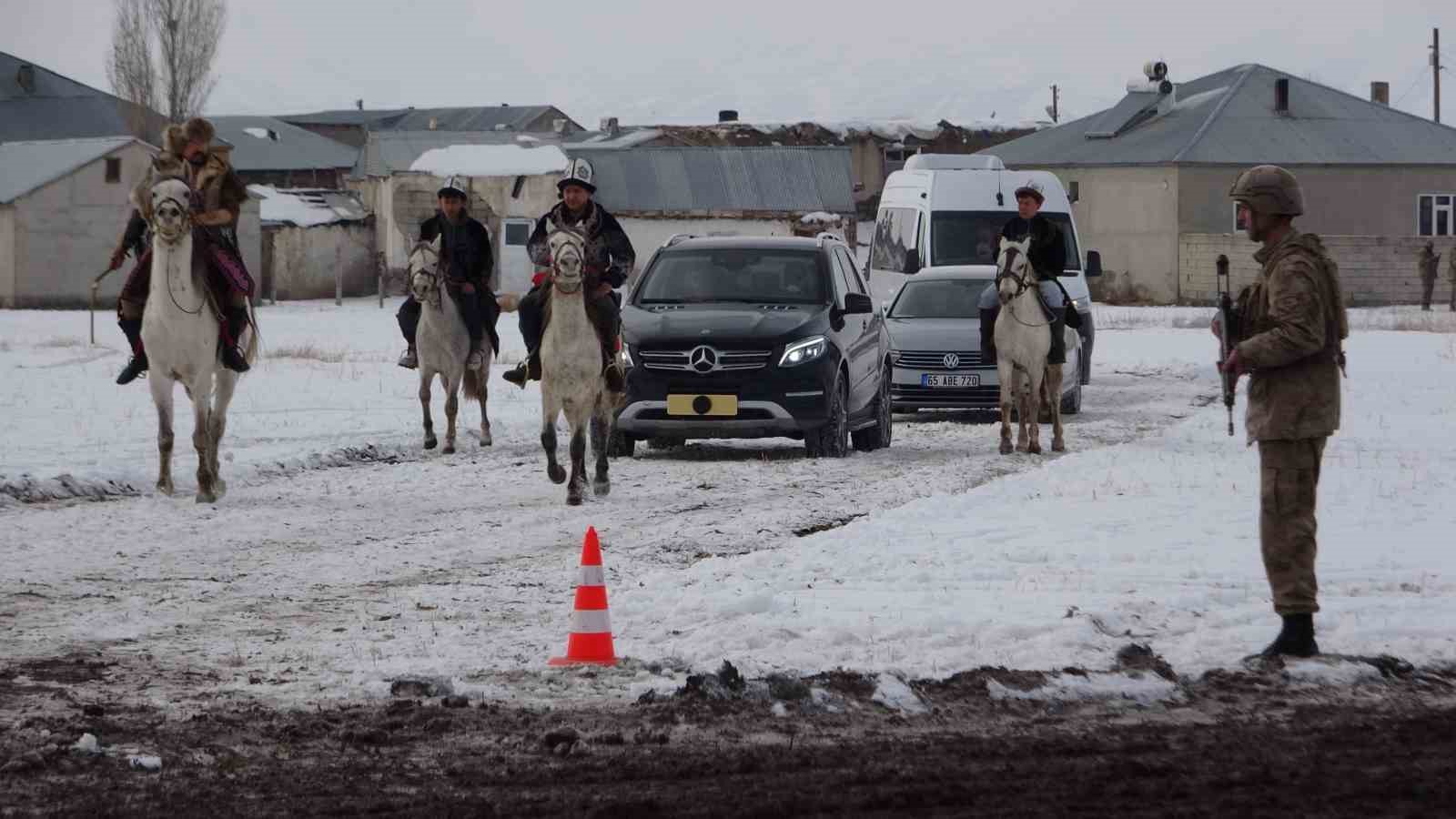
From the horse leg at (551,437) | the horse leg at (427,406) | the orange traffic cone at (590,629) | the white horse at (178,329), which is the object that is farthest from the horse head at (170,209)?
the orange traffic cone at (590,629)

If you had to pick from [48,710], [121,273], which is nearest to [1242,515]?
[48,710]

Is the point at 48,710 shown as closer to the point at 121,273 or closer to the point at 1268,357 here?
the point at 1268,357

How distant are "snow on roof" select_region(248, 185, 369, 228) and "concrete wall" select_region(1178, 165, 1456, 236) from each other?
26.8 meters

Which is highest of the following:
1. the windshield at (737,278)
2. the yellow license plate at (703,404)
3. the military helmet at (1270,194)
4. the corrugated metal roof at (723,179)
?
the corrugated metal roof at (723,179)

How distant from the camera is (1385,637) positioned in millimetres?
8945

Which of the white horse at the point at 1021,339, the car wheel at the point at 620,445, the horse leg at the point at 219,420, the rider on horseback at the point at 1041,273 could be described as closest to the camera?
the horse leg at the point at 219,420

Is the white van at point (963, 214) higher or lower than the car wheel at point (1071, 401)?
higher

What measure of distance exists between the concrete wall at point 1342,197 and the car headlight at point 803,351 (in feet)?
164

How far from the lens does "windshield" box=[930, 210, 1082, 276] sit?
26.3m

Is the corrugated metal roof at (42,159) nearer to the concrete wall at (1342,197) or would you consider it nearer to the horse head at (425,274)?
the concrete wall at (1342,197)

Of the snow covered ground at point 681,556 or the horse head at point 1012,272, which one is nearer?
the snow covered ground at point 681,556

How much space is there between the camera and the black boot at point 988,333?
18.8 m

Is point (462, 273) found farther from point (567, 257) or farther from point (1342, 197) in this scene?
point (1342, 197)

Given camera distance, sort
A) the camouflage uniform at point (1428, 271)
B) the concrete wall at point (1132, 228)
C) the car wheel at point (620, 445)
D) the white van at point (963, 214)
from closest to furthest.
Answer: the car wheel at point (620, 445), the white van at point (963, 214), the camouflage uniform at point (1428, 271), the concrete wall at point (1132, 228)
